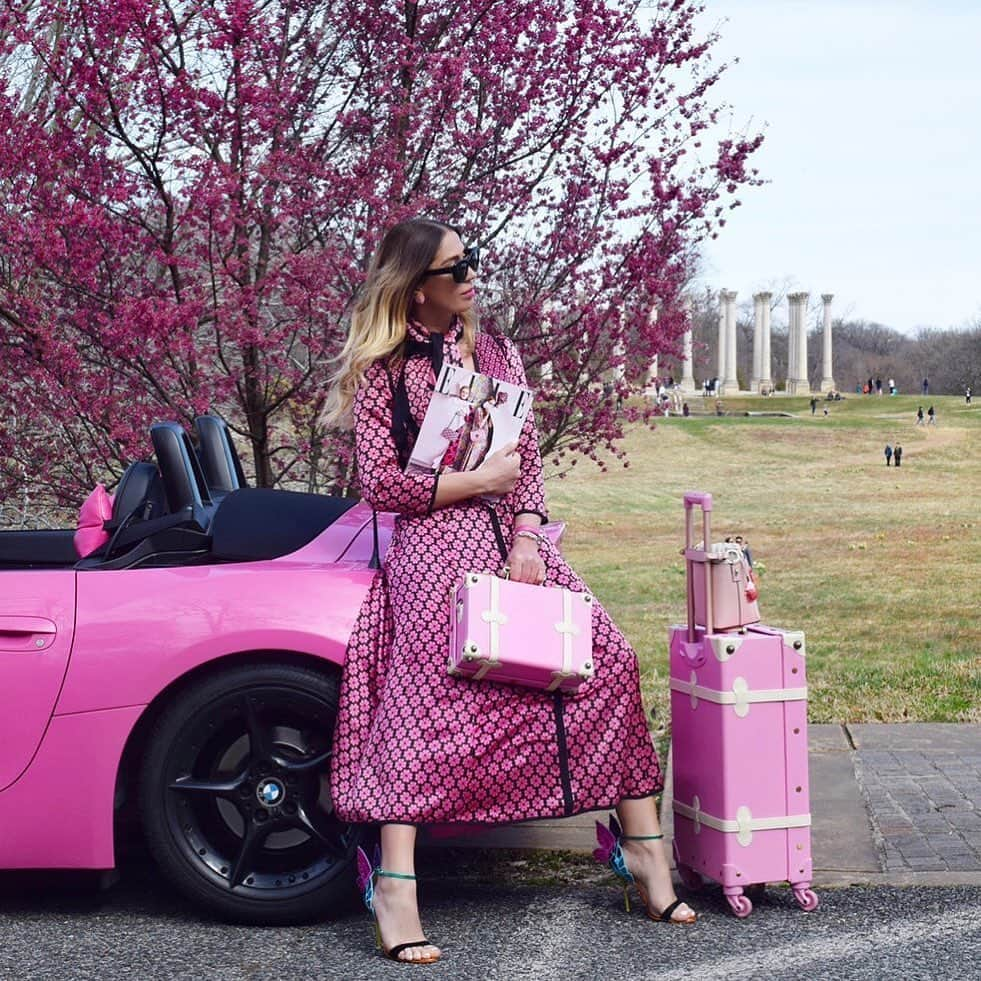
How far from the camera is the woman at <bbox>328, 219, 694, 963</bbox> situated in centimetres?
384

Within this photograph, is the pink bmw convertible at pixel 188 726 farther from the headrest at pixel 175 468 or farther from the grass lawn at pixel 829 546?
the grass lawn at pixel 829 546

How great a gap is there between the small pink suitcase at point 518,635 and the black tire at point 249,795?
1.56ft

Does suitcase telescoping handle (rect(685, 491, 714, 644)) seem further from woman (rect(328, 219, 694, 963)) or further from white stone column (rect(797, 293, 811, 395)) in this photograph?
white stone column (rect(797, 293, 811, 395))

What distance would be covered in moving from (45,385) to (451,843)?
3442 mm

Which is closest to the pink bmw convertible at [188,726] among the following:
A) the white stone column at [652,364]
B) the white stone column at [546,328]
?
the white stone column at [546,328]

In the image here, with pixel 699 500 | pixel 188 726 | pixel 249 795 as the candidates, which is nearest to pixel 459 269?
pixel 699 500

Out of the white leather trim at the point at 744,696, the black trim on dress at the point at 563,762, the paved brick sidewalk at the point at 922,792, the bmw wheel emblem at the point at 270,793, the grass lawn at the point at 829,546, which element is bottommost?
the grass lawn at the point at 829,546

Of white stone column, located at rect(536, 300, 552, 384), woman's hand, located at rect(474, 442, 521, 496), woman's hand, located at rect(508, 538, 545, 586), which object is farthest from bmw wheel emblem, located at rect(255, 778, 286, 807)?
white stone column, located at rect(536, 300, 552, 384)

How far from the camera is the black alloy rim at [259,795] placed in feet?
13.2

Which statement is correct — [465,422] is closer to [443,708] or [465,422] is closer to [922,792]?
[443,708]

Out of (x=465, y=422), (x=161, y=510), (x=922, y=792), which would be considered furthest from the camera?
(x=922, y=792)

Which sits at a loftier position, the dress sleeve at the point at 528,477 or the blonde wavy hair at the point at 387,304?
the blonde wavy hair at the point at 387,304

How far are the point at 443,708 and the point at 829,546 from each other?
62.9 ft

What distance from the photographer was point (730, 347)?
10394cm
